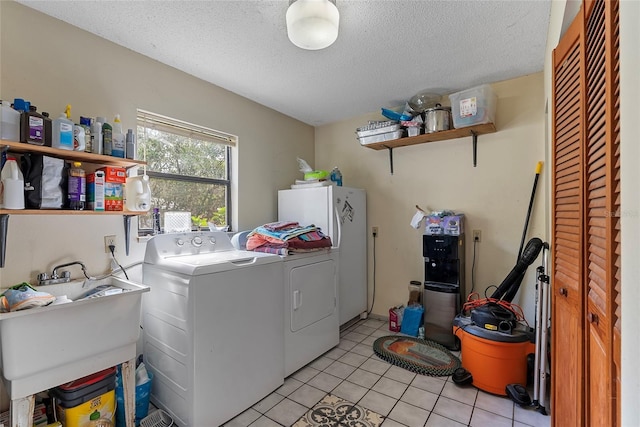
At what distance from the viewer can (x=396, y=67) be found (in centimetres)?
239

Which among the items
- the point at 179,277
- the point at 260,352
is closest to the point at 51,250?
the point at 179,277

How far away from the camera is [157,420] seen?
5.65 ft

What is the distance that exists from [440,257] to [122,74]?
3019mm

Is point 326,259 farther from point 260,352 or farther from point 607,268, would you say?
point 607,268

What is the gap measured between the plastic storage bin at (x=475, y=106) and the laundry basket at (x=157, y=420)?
3.17 m

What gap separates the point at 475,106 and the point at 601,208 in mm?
2027

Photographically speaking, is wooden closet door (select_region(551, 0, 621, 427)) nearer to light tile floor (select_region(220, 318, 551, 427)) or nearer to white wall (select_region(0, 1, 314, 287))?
light tile floor (select_region(220, 318, 551, 427))

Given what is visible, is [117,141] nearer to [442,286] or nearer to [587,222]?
[587,222]

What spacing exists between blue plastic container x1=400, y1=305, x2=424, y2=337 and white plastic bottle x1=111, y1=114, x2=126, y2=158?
9.37 feet

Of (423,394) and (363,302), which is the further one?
(363,302)

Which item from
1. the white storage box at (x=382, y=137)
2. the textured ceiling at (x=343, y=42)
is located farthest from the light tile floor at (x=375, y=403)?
the textured ceiling at (x=343, y=42)

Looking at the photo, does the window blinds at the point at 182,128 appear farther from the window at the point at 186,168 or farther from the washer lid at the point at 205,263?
the washer lid at the point at 205,263

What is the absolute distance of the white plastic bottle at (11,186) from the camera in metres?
1.39

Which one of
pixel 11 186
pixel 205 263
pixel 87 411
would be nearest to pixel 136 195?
pixel 11 186
